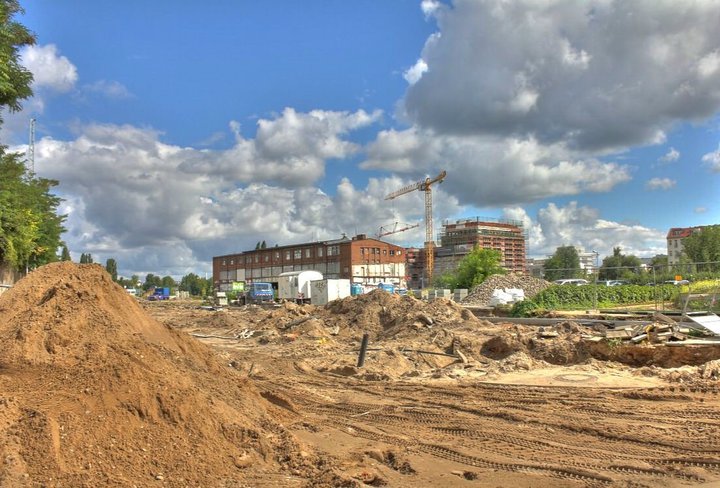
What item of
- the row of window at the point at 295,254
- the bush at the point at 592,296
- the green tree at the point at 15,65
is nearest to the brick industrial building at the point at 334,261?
the row of window at the point at 295,254

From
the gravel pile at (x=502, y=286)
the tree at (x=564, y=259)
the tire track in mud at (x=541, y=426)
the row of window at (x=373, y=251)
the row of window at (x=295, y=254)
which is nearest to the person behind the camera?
the tire track in mud at (x=541, y=426)

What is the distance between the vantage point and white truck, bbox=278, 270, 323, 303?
5744 cm

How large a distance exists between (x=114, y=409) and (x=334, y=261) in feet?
372

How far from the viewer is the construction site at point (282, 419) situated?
5871mm

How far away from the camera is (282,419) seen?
9.24m

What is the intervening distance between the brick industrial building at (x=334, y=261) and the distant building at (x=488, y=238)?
3191cm

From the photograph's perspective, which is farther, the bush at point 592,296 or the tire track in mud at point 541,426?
the bush at point 592,296

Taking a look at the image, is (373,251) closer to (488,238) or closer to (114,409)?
(488,238)

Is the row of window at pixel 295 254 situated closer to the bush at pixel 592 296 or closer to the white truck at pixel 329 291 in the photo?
the white truck at pixel 329 291

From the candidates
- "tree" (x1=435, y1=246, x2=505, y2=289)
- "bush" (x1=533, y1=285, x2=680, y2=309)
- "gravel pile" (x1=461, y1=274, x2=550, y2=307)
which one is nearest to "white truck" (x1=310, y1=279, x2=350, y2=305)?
"gravel pile" (x1=461, y1=274, x2=550, y2=307)

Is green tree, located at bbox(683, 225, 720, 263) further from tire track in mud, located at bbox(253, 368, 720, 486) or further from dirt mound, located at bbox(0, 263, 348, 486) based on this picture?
dirt mound, located at bbox(0, 263, 348, 486)

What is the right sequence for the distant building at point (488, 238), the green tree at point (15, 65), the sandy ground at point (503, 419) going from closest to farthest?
the sandy ground at point (503, 419) → the green tree at point (15, 65) → the distant building at point (488, 238)

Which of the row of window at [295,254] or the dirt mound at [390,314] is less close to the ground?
the row of window at [295,254]

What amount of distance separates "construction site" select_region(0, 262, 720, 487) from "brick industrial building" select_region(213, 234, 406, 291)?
95678mm
